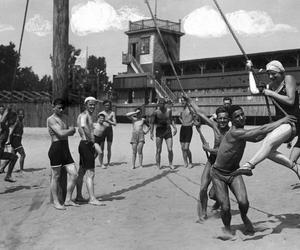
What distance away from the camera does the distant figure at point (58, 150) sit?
24.7 ft

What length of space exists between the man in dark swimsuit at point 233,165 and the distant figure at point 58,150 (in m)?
2.58

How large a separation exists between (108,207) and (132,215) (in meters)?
0.65

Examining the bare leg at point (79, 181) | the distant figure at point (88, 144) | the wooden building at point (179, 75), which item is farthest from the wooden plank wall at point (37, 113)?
the distant figure at point (88, 144)

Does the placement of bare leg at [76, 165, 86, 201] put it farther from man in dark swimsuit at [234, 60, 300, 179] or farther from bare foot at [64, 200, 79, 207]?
man in dark swimsuit at [234, 60, 300, 179]

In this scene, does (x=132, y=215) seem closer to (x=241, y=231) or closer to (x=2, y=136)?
(x=241, y=231)

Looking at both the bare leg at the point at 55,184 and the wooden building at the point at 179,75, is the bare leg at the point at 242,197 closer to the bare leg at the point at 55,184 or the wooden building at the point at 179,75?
the bare leg at the point at 55,184

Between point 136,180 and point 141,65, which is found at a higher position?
point 141,65

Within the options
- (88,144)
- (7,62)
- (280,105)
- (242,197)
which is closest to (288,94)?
(280,105)

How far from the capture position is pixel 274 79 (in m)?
6.23

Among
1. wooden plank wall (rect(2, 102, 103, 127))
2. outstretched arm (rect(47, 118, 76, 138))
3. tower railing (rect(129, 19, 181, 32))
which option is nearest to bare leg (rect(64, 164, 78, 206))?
outstretched arm (rect(47, 118, 76, 138))

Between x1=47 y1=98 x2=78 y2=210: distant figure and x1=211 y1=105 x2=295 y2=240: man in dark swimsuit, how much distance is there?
2579mm

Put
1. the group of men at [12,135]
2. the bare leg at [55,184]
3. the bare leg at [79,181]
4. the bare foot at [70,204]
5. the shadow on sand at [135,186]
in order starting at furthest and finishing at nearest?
the group of men at [12,135]
the shadow on sand at [135,186]
the bare leg at [79,181]
the bare foot at [70,204]
the bare leg at [55,184]

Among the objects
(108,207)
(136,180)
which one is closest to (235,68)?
(136,180)

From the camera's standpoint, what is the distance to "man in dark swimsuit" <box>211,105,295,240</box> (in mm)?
5812
